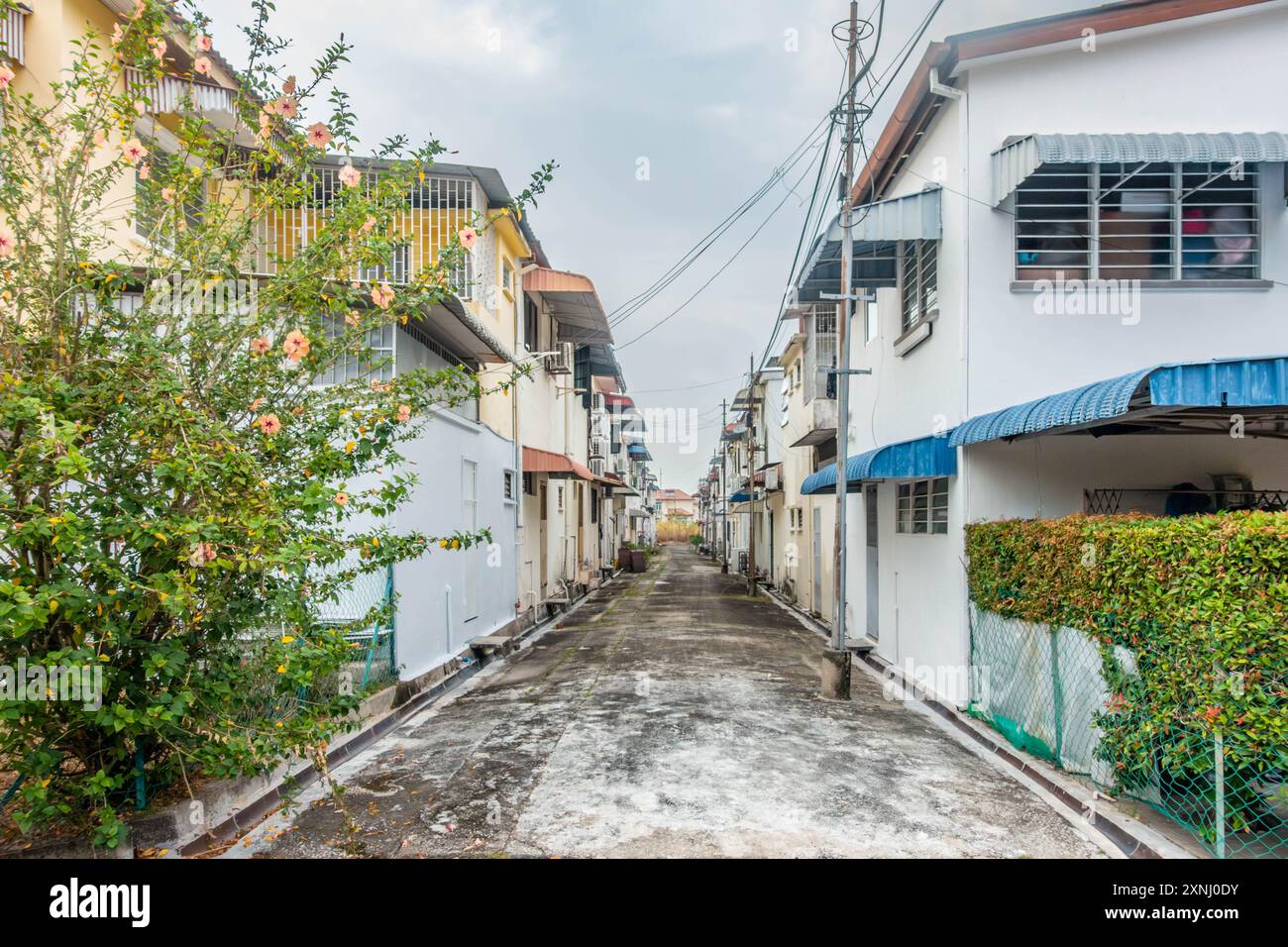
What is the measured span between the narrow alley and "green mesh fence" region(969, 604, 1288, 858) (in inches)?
21.8

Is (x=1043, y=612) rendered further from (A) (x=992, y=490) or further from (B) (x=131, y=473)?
(B) (x=131, y=473)

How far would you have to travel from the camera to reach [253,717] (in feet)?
16.9

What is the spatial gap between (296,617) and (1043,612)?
563cm

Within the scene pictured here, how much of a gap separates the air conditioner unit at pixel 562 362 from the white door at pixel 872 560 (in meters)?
6.69

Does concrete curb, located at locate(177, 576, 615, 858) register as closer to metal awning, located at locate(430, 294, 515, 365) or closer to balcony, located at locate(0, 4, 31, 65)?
metal awning, located at locate(430, 294, 515, 365)

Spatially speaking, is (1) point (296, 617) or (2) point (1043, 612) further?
(2) point (1043, 612)

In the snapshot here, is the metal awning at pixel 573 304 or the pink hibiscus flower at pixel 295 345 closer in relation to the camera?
the pink hibiscus flower at pixel 295 345

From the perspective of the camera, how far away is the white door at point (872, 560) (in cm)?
1347

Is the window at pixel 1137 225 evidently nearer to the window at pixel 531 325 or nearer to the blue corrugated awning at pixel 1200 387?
the blue corrugated awning at pixel 1200 387

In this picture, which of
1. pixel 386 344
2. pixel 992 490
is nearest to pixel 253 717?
pixel 386 344

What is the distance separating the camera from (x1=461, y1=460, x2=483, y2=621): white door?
12.2m

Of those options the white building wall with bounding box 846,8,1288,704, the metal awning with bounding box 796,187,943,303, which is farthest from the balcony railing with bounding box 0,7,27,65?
the white building wall with bounding box 846,8,1288,704

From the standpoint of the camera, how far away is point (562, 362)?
17.1m

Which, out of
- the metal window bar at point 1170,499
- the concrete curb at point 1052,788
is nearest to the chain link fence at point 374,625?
the concrete curb at point 1052,788
